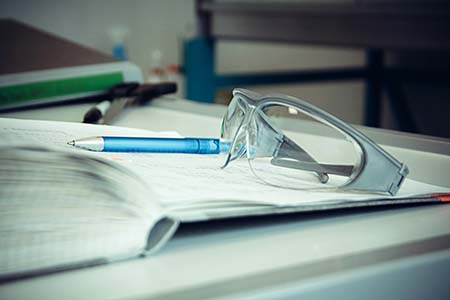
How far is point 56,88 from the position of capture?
0.81 meters

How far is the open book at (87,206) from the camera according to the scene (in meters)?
0.33

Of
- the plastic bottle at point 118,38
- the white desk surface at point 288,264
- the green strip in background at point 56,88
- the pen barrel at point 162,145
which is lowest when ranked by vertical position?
the plastic bottle at point 118,38

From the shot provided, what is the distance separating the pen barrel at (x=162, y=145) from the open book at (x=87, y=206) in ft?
0.31

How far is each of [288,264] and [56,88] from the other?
54 cm

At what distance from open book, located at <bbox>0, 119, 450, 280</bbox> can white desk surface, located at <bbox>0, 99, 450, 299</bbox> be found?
1cm

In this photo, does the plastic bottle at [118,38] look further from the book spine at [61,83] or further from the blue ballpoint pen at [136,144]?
the blue ballpoint pen at [136,144]

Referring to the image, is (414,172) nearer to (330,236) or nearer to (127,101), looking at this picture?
(330,236)

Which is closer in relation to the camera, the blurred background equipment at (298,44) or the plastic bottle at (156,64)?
the blurred background equipment at (298,44)

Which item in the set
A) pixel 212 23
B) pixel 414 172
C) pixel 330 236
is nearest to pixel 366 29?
pixel 212 23

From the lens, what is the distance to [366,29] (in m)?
1.83

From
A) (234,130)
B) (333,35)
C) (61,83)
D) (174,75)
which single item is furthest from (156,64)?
(234,130)

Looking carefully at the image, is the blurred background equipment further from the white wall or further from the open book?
the open book

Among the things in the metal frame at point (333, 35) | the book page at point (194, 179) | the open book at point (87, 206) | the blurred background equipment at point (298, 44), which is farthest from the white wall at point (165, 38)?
the open book at point (87, 206)

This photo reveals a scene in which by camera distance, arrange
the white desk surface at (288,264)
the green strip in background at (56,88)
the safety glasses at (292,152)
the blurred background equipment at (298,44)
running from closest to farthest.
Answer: the white desk surface at (288,264), the safety glasses at (292,152), the green strip in background at (56,88), the blurred background equipment at (298,44)
